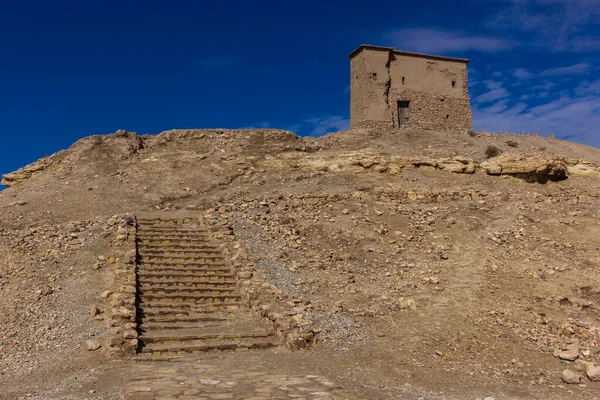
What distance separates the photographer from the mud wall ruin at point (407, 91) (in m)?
26.2

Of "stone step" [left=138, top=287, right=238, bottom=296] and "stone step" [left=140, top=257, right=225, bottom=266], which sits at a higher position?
"stone step" [left=140, top=257, right=225, bottom=266]

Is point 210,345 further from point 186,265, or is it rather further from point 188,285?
point 186,265

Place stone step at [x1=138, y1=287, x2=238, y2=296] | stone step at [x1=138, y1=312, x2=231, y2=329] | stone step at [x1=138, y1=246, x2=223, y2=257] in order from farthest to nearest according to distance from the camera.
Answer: stone step at [x1=138, y1=246, x2=223, y2=257] → stone step at [x1=138, y1=287, x2=238, y2=296] → stone step at [x1=138, y1=312, x2=231, y2=329]

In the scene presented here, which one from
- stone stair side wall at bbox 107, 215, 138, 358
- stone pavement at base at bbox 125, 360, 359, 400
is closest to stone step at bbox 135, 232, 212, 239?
stone stair side wall at bbox 107, 215, 138, 358

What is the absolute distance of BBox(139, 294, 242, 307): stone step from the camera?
12.0 meters

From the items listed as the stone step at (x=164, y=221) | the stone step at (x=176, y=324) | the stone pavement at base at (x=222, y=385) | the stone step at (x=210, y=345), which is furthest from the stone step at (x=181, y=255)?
the stone pavement at base at (x=222, y=385)

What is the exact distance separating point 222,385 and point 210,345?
301 centimetres

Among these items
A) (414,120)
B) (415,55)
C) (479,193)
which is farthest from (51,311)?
(415,55)

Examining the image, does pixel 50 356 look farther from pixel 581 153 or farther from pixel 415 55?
pixel 581 153

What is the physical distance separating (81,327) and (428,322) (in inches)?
297

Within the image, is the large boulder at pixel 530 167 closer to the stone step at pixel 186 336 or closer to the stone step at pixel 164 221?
the stone step at pixel 164 221

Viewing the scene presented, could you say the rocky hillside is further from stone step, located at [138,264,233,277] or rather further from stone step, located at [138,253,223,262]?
stone step, located at [138,253,223,262]

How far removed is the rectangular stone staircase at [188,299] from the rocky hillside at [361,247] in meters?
0.85

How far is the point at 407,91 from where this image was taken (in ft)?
89.6
